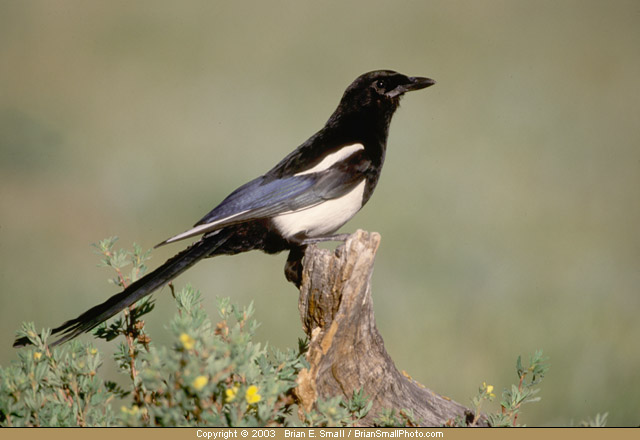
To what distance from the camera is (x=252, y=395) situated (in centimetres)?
145

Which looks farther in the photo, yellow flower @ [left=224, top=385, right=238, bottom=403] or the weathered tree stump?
the weathered tree stump

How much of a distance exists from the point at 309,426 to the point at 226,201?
42.5 inches

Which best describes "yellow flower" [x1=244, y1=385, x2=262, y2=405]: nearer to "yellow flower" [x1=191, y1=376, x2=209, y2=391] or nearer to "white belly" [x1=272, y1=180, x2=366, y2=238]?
"yellow flower" [x1=191, y1=376, x2=209, y2=391]

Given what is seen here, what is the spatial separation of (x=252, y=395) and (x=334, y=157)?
4.27ft

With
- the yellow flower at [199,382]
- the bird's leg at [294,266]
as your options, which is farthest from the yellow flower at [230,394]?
the bird's leg at [294,266]

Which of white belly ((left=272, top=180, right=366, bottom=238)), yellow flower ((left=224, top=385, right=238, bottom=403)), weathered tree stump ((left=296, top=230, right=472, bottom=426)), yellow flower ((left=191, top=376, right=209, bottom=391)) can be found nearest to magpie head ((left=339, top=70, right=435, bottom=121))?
white belly ((left=272, top=180, right=366, bottom=238))

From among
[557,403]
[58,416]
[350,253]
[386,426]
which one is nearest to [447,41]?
[557,403]

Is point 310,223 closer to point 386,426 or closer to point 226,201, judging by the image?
point 226,201

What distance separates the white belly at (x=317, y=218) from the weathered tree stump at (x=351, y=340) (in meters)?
0.27

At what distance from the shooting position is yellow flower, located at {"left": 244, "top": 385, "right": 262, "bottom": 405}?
4.73 feet

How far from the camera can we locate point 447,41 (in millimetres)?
4770

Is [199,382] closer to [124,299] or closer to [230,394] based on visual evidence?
→ [230,394]

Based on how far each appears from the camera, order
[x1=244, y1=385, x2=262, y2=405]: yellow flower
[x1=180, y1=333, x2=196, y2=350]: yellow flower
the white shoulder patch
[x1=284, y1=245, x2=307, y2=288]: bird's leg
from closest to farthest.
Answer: [x1=180, y1=333, x2=196, y2=350]: yellow flower < [x1=244, y1=385, x2=262, y2=405]: yellow flower < the white shoulder patch < [x1=284, y1=245, x2=307, y2=288]: bird's leg

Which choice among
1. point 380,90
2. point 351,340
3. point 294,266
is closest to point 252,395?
point 351,340
